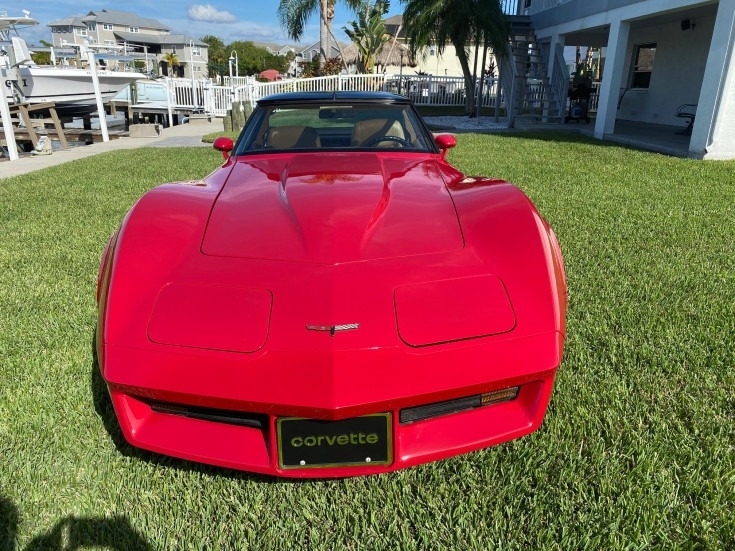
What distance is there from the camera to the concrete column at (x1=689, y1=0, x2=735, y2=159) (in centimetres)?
775

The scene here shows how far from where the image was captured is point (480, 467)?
1.82m

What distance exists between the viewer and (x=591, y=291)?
3227 mm

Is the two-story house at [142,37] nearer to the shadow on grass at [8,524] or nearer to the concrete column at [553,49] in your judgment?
the concrete column at [553,49]

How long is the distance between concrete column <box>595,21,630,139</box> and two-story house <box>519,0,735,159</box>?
0.02 m

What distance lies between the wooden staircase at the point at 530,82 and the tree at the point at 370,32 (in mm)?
20997

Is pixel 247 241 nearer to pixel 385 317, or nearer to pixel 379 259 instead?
pixel 379 259

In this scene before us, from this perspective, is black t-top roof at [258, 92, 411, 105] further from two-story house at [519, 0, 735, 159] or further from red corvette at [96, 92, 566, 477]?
two-story house at [519, 0, 735, 159]

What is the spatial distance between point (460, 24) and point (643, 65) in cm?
555

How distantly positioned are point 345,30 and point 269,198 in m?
41.7

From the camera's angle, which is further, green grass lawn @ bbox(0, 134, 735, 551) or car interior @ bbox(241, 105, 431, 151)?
car interior @ bbox(241, 105, 431, 151)

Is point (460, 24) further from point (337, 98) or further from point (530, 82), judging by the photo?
point (337, 98)

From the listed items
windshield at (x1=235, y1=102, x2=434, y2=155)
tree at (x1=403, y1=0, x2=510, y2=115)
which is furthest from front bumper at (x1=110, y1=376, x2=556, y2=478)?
tree at (x1=403, y1=0, x2=510, y2=115)

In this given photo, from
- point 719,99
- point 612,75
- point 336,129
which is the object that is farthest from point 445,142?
point 612,75

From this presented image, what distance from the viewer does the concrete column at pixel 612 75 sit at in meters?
10.5
